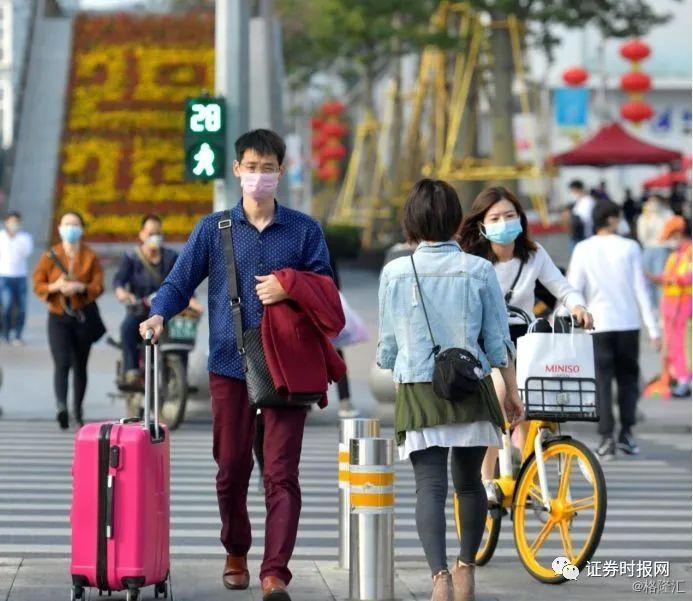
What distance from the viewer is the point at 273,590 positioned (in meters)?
7.52

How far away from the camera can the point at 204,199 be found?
37.7m

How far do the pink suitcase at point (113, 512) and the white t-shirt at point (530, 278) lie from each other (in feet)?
7.85

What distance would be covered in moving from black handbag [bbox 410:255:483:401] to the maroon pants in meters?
0.73

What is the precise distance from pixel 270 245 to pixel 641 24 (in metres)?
37.9

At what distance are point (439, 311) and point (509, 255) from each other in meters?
1.86

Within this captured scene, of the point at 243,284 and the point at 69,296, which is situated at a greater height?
the point at 69,296

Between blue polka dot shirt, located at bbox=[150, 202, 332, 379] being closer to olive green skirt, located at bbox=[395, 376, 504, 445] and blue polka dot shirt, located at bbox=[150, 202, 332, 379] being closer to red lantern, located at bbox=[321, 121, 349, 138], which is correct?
olive green skirt, located at bbox=[395, 376, 504, 445]

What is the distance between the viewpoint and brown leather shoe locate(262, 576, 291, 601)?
24.6 feet

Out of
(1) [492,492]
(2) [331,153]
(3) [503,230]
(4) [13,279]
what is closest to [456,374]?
(1) [492,492]

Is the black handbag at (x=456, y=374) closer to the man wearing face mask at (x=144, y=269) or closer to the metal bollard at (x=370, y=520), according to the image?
the metal bollard at (x=370, y=520)

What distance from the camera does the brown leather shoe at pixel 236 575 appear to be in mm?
8078

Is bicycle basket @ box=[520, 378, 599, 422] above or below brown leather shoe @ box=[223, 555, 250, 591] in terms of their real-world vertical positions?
above

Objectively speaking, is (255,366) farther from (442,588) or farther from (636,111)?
(636,111)

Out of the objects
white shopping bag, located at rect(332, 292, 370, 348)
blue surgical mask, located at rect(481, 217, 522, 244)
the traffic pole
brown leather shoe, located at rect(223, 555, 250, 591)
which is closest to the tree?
the traffic pole
